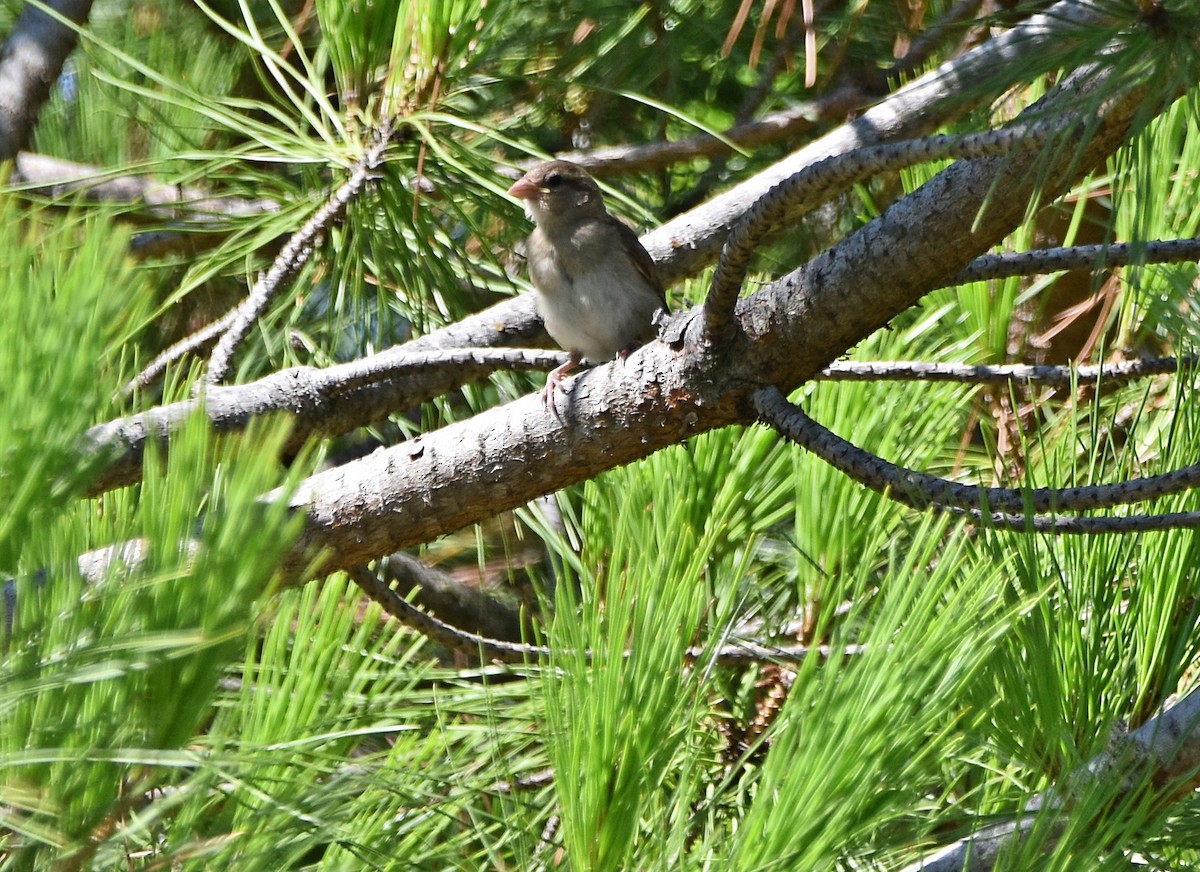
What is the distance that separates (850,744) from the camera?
3.65 feet

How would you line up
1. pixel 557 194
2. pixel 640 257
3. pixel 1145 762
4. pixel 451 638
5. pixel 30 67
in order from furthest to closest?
pixel 557 194 < pixel 30 67 < pixel 640 257 < pixel 451 638 < pixel 1145 762

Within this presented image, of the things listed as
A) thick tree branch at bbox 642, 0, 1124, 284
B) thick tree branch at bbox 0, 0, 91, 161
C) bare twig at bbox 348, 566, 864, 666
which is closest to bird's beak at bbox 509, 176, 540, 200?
thick tree branch at bbox 642, 0, 1124, 284

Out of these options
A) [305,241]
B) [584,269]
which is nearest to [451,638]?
[305,241]

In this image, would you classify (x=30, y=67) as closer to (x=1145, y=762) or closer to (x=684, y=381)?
(x=684, y=381)

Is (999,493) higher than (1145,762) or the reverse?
higher

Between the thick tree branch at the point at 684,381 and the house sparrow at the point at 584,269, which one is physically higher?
the house sparrow at the point at 584,269

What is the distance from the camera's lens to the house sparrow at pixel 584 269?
301 cm

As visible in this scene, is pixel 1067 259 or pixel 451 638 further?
pixel 451 638

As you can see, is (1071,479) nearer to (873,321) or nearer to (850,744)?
(873,321)

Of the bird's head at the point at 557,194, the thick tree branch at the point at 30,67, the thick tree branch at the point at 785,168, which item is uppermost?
the thick tree branch at the point at 30,67

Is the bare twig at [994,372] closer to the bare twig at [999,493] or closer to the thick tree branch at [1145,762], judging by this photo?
the bare twig at [999,493]

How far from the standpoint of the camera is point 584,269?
Answer: 3217 millimetres

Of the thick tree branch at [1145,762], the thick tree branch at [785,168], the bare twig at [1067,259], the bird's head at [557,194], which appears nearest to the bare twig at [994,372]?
the bare twig at [1067,259]

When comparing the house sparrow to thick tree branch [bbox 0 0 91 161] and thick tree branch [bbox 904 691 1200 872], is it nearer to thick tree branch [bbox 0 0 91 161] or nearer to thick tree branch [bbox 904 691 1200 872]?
thick tree branch [bbox 0 0 91 161]
